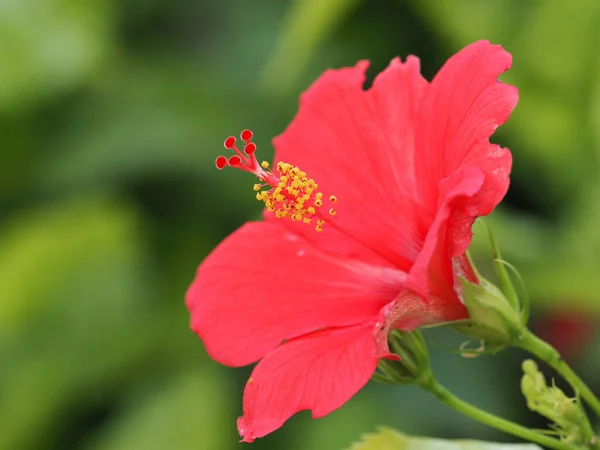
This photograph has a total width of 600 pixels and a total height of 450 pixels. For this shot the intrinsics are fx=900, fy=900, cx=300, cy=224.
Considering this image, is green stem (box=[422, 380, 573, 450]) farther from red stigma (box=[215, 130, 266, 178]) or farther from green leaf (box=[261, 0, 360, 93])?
green leaf (box=[261, 0, 360, 93])

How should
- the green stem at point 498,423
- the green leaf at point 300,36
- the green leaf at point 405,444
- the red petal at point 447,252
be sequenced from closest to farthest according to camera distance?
the red petal at point 447,252, the green stem at point 498,423, the green leaf at point 405,444, the green leaf at point 300,36

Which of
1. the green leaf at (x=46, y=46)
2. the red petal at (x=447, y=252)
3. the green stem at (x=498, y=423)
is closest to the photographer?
the red petal at (x=447, y=252)

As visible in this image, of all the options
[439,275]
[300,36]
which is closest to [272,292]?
[439,275]

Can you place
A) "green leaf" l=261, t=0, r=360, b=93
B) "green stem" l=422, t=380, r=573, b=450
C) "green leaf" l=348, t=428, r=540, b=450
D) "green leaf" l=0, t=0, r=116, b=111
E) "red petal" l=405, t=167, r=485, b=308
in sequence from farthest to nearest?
"green leaf" l=0, t=0, r=116, b=111 < "green leaf" l=261, t=0, r=360, b=93 < "green leaf" l=348, t=428, r=540, b=450 < "green stem" l=422, t=380, r=573, b=450 < "red petal" l=405, t=167, r=485, b=308

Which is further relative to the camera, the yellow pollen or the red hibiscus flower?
the yellow pollen

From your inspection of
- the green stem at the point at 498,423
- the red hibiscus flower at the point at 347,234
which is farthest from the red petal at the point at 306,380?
the green stem at the point at 498,423

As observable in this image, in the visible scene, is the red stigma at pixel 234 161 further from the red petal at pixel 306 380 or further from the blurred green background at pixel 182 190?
the blurred green background at pixel 182 190

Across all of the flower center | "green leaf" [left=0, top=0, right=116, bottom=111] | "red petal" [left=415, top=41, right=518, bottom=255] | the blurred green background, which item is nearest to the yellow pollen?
the flower center

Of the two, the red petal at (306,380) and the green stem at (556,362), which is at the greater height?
the red petal at (306,380)
